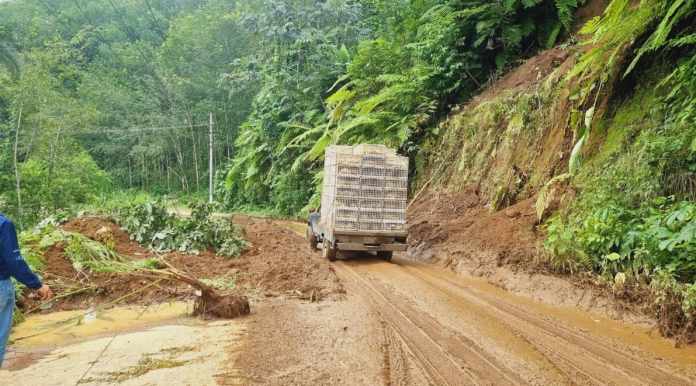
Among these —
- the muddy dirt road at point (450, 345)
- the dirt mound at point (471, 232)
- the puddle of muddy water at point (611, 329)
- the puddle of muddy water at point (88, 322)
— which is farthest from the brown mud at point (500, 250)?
the puddle of muddy water at point (88, 322)

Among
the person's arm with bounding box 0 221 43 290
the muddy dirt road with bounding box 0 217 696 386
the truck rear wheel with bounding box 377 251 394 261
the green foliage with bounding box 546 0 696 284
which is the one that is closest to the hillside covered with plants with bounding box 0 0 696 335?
the green foliage with bounding box 546 0 696 284

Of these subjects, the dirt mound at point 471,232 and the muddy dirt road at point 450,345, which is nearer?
the muddy dirt road at point 450,345

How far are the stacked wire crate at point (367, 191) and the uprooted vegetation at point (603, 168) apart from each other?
146 centimetres

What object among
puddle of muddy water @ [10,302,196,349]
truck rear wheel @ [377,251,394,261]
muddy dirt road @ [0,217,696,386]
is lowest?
puddle of muddy water @ [10,302,196,349]

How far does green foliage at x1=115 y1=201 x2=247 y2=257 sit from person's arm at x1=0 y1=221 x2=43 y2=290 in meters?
6.31

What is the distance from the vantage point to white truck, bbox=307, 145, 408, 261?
10.4m

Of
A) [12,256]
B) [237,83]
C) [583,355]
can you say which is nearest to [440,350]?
[583,355]

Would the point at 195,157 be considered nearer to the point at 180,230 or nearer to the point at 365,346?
the point at 180,230

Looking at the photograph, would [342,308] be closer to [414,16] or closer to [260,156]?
[414,16]

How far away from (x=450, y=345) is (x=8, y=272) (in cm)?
414

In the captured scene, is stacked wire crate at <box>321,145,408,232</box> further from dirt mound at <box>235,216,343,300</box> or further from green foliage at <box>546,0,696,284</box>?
green foliage at <box>546,0,696,284</box>

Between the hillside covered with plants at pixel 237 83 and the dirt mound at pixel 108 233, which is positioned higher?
the hillside covered with plants at pixel 237 83

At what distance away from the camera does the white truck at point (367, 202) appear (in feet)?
34.0

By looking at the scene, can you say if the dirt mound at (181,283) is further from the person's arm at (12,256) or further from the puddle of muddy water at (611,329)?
the puddle of muddy water at (611,329)
